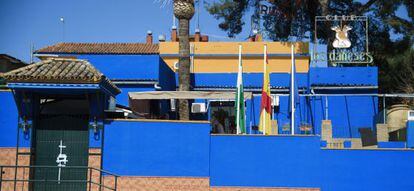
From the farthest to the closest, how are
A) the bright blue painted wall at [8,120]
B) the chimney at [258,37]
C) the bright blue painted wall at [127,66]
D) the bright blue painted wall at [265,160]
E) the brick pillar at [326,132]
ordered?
the chimney at [258,37] < the bright blue painted wall at [127,66] < the brick pillar at [326,132] < the bright blue painted wall at [265,160] < the bright blue painted wall at [8,120]

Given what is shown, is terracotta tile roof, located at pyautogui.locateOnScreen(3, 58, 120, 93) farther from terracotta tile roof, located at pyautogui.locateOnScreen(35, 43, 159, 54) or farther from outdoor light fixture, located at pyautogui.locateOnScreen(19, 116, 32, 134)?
terracotta tile roof, located at pyautogui.locateOnScreen(35, 43, 159, 54)

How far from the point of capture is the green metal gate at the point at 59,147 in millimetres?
18297

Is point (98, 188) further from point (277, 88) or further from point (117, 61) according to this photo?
point (277, 88)

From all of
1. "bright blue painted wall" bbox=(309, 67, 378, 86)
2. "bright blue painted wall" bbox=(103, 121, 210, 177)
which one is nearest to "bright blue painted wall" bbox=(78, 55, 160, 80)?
"bright blue painted wall" bbox=(103, 121, 210, 177)

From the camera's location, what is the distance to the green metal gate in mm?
18297

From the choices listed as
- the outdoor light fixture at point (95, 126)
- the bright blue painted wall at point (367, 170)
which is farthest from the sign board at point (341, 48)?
the outdoor light fixture at point (95, 126)

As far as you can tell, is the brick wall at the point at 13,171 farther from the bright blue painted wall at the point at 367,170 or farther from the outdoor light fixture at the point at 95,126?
the bright blue painted wall at the point at 367,170

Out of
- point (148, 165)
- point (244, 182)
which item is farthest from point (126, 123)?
point (244, 182)

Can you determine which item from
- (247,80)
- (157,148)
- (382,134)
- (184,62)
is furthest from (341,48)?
(157,148)

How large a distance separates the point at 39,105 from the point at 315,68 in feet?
47.5

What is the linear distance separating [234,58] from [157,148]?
15.1 meters

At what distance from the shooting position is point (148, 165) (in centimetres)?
1877

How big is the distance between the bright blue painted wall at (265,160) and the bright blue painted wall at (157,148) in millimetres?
533

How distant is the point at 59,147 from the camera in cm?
1838
